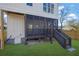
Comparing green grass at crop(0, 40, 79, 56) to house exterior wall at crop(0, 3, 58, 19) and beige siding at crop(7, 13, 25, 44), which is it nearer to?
beige siding at crop(7, 13, 25, 44)

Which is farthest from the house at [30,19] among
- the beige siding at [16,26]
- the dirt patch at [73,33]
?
the dirt patch at [73,33]

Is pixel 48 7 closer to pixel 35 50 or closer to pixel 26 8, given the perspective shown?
pixel 26 8

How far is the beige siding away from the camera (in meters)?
2.97

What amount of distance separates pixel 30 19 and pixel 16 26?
0.20m

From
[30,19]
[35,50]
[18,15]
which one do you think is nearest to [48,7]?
[30,19]

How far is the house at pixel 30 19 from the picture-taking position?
296 cm

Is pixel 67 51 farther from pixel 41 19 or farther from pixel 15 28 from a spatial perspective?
pixel 15 28

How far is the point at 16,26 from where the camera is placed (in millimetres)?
2996

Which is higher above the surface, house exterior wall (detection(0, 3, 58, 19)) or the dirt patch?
house exterior wall (detection(0, 3, 58, 19))

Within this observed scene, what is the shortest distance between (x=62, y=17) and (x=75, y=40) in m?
0.34

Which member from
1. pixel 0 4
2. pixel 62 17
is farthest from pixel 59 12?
pixel 0 4

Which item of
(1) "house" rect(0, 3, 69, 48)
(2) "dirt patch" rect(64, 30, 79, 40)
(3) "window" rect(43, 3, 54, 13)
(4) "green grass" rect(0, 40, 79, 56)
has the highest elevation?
(3) "window" rect(43, 3, 54, 13)

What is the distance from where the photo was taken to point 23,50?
9.88 feet

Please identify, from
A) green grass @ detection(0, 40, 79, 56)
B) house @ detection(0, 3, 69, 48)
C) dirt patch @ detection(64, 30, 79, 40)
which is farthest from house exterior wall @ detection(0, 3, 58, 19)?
green grass @ detection(0, 40, 79, 56)
